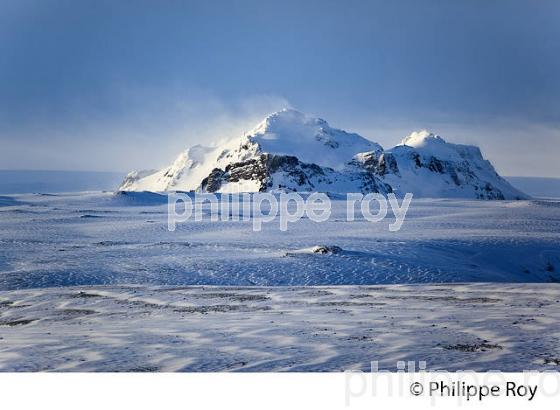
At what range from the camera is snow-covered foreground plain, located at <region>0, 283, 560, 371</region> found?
35.0 feet

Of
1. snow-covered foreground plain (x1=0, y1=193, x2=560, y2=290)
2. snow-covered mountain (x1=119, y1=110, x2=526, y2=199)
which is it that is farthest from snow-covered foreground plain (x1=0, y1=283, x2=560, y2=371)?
snow-covered mountain (x1=119, y1=110, x2=526, y2=199)

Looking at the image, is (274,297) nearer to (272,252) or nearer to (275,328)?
(275,328)

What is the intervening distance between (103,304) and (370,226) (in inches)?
973

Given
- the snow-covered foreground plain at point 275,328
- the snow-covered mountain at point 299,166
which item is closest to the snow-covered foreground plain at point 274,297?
the snow-covered foreground plain at point 275,328

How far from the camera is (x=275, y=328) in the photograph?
13352mm

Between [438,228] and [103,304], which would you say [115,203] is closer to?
[438,228]

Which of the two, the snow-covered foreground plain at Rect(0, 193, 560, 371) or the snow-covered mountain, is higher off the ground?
the snow-covered mountain

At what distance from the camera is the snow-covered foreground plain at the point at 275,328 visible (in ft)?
35.0

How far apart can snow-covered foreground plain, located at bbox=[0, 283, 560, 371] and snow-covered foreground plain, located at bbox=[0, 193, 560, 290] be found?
9.83 feet

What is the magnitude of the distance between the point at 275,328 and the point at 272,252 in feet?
46.2

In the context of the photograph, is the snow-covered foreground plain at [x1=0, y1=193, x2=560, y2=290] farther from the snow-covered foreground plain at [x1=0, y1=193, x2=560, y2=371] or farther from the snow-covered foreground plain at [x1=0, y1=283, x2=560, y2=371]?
the snow-covered foreground plain at [x1=0, y1=283, x2=560, y2=371]

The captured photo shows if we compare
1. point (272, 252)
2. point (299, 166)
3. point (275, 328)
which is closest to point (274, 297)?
point (275, 328)
